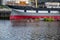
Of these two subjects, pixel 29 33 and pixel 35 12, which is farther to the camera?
pixel 35 12

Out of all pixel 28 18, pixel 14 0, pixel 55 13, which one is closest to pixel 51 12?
pixel 55 13

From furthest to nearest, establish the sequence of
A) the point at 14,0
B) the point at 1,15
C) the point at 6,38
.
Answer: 1. the point at 14,0
2. the point at 1,15
3. the point at 6,38

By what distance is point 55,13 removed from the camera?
49.8 m

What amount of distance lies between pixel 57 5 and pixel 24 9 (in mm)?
6698

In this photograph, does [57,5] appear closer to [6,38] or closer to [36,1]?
[36,1]

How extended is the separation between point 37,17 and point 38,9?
8.33 feet

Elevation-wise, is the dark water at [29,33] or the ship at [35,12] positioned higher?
the dark water at [29,33]

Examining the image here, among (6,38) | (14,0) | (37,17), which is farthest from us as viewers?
(14,0)

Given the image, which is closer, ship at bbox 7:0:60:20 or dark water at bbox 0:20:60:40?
dark water at bbox 0:20:60:40

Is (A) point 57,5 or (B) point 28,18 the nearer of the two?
(B) point 28,18

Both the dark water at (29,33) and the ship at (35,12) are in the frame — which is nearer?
the dark water at (29,33)

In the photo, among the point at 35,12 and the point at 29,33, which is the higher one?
the point at 29,33

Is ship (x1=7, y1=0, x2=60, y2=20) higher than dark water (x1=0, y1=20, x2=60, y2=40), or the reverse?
dark water (x1=0, y1=20, x2=60, y2=40)

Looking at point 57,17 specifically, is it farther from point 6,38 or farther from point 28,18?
point 6,38
